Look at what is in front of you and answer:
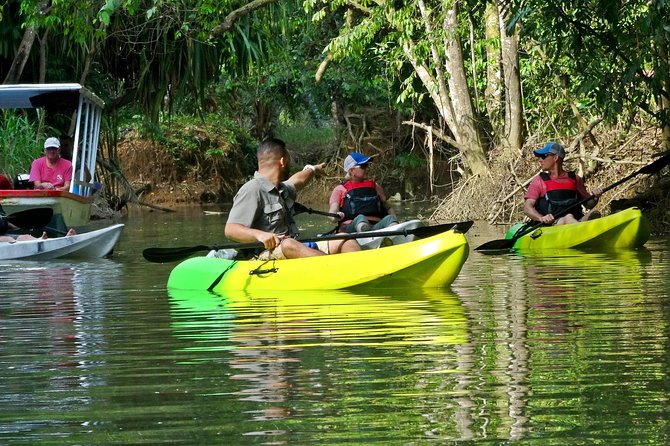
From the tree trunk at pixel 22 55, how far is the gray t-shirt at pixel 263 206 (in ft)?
44.2

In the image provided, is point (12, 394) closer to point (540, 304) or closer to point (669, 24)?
point (540, 304)

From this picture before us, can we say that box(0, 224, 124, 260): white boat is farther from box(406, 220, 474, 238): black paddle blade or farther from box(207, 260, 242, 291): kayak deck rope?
box(406, 220, 474, 238): black paddle blade

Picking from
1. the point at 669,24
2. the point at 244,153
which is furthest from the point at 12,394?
the point at 244,153

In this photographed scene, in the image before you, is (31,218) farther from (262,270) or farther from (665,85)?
(665,85)

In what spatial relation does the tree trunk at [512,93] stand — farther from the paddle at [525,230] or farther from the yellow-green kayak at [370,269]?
the yellow-green kayak at [370,269]

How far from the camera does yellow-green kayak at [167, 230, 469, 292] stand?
32.2 feet

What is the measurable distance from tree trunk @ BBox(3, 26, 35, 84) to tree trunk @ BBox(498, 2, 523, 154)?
7966mm

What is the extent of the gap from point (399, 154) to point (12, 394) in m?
28.8

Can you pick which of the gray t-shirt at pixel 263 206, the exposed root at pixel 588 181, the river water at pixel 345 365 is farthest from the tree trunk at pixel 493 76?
the gray t-shirt at pixel 263 206

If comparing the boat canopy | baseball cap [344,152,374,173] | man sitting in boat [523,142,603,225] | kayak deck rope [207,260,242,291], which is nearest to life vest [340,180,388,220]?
baseball cap [344,152,374,173]

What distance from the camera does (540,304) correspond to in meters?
8.88

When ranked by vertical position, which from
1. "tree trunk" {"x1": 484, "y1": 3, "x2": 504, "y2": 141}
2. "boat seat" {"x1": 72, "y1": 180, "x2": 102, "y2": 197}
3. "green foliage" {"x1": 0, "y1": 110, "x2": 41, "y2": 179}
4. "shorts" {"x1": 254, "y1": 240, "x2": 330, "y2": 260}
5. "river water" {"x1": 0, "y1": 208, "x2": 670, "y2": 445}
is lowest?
"river water" {"x1": 0, "y1": 208, "x2": 670, "y2": 445}

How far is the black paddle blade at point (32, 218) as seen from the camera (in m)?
15.2

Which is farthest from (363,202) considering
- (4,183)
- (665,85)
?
(665,85)
